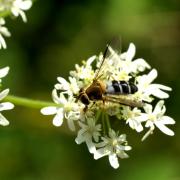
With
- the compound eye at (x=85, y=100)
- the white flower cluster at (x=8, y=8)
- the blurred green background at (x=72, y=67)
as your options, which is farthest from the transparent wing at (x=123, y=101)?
the blurred green background at (x=72, y=67)

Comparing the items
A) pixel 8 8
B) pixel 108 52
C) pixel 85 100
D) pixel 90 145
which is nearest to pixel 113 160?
pixel 90 145

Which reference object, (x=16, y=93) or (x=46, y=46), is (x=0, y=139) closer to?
(x=16, y=93)

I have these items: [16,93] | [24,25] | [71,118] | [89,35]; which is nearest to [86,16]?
[89,35]

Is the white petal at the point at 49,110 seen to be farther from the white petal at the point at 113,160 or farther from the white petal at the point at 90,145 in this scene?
the white petal at the point at 113,160

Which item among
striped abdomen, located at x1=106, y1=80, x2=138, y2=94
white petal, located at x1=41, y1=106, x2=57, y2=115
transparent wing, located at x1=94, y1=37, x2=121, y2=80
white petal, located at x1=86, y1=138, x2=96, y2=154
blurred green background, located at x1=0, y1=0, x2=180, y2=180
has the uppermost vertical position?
transparent wing, located at x1=94, y1=37, x2=121, y2=80

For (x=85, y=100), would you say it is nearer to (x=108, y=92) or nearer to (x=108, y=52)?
(x=108, y=92)

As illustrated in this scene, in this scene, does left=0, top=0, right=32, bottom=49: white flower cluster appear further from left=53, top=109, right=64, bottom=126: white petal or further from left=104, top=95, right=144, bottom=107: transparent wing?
left=104, top=95, right=144, bottom=107: transparent wing

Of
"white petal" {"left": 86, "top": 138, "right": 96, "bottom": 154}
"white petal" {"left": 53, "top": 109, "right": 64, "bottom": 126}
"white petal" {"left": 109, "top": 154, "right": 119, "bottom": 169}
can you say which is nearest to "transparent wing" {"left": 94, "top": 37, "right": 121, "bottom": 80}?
"white petal" {"left": 53, "top": 109, "right": 64, "bottom": 126}
